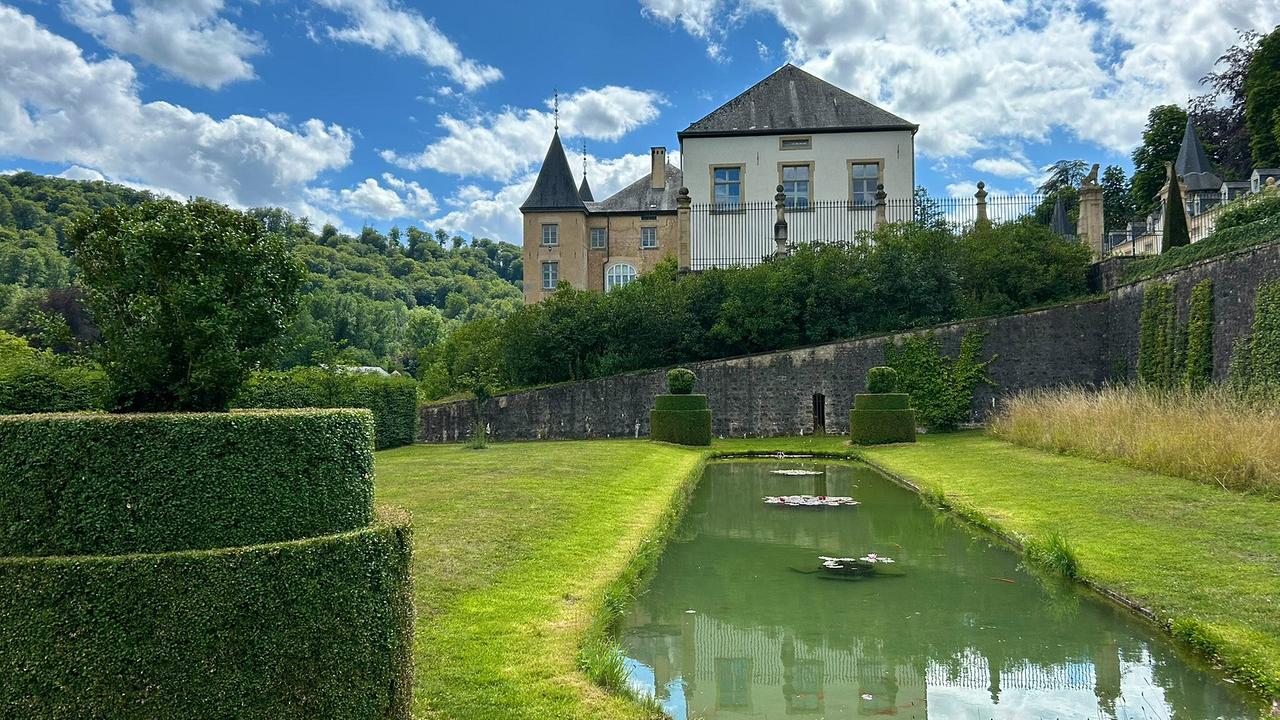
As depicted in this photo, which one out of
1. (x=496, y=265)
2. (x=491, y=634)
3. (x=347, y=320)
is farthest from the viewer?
(x=496, y=265)

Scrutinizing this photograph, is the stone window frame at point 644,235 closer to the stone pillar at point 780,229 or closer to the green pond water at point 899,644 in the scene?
the stone pillar at point 780,229

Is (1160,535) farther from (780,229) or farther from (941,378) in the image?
(780,229)

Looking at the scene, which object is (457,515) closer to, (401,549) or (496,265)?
(401,549)

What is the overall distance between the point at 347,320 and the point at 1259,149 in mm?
63211

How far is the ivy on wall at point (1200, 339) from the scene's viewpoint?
18.1 meters

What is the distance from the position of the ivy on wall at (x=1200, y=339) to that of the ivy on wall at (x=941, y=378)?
6089mm

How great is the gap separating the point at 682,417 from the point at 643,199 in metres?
19.7

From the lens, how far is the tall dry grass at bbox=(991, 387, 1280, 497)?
415 inches

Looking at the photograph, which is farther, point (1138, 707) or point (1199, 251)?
point (1199, 251)

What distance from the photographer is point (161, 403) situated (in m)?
4.04

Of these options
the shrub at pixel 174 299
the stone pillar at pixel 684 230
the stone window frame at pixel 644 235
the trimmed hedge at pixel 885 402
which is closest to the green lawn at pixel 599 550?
the shrub at pixel 174 299

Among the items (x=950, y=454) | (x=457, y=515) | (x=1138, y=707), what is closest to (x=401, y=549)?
(x=1138, y=707)

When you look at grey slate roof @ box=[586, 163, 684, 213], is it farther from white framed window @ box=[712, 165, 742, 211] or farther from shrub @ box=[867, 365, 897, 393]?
shrub @ box=[867, 365, 897, 393]

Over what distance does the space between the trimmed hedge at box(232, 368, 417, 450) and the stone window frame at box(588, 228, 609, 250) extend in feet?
57.4
